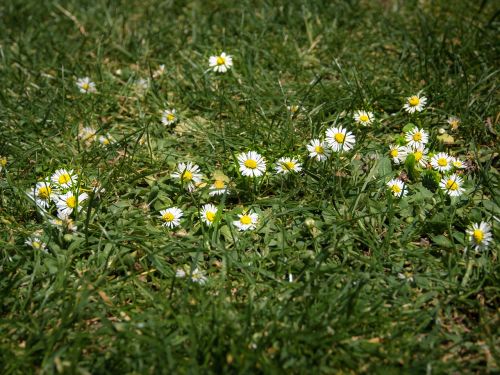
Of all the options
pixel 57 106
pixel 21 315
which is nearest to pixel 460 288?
pixel 21 315

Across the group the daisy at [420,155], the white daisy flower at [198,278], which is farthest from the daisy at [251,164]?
the daisy at [420,155]

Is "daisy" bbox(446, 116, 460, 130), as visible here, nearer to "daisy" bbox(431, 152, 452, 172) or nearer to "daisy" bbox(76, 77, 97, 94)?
"daisy" bbox(431, 152, 452, 172)

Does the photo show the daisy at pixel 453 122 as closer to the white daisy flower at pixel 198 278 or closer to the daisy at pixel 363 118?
the daisy at pixel 363 118

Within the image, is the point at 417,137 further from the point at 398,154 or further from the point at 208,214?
the point at 208,214

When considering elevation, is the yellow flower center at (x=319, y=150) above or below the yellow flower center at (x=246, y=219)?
above

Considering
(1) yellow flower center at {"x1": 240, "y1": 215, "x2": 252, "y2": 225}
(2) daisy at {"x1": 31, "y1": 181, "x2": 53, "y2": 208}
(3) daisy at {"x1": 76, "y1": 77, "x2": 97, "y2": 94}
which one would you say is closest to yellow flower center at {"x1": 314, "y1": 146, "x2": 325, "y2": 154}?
(1) yellow flower center at {"x1": 240, "y1": 215, "x2": 252, "y2": 225}

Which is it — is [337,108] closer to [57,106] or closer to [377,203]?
[377,203]

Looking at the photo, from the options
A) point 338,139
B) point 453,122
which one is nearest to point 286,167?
point 338,139
